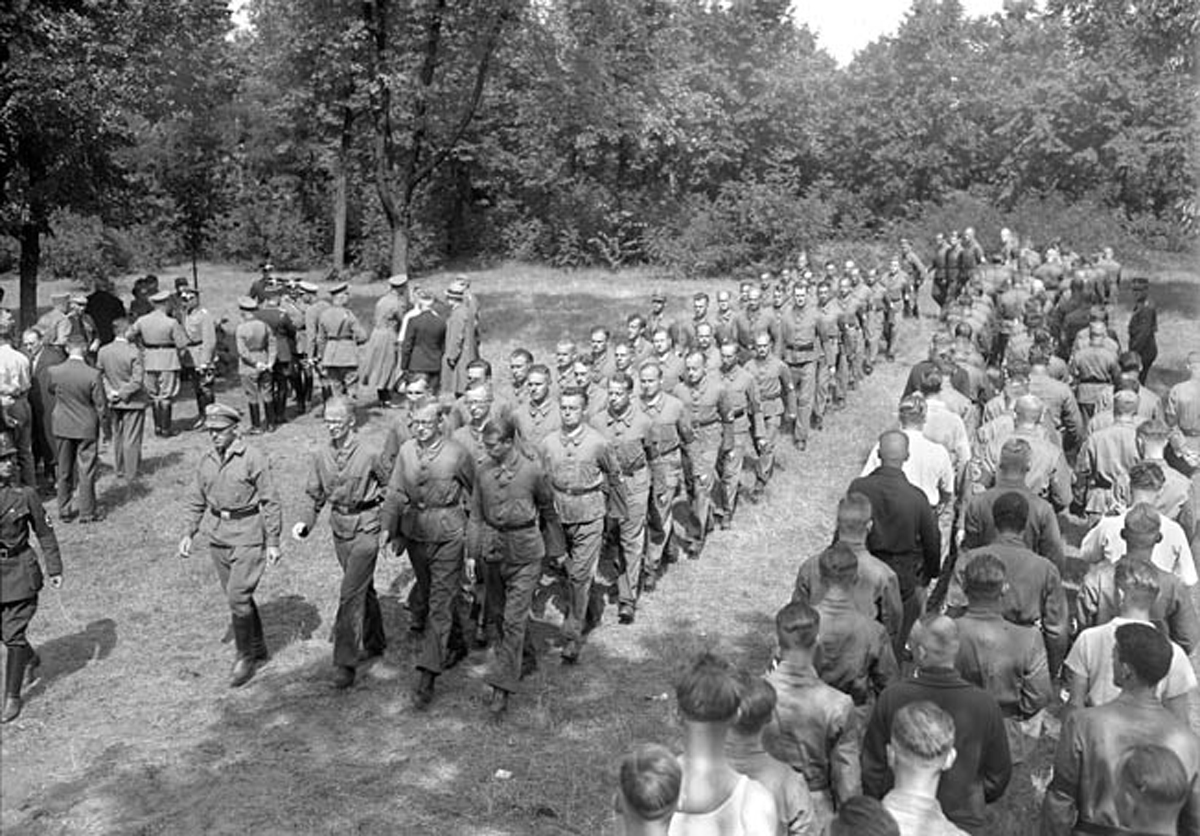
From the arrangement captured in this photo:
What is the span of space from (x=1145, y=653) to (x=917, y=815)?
1.28 meters

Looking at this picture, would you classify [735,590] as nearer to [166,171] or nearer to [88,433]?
[88,433]

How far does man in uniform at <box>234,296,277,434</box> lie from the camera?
1484 cm

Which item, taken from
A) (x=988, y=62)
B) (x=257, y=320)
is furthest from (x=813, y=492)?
(x=988, y=62)

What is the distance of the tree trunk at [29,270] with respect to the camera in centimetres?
1766

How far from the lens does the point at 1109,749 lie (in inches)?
172

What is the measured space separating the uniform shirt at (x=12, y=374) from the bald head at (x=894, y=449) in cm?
883

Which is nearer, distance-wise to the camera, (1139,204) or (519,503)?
(519,503)

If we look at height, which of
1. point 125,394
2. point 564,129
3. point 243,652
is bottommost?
point 243,652

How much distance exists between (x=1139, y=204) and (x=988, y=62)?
35.4 feet

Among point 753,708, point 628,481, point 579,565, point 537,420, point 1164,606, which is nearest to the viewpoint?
point 753,708

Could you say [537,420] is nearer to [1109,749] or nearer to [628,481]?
[628,481]

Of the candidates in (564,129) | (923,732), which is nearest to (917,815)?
(923,732)

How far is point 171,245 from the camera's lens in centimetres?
3422

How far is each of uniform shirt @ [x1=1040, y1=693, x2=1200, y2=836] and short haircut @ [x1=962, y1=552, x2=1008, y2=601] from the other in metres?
0.82
